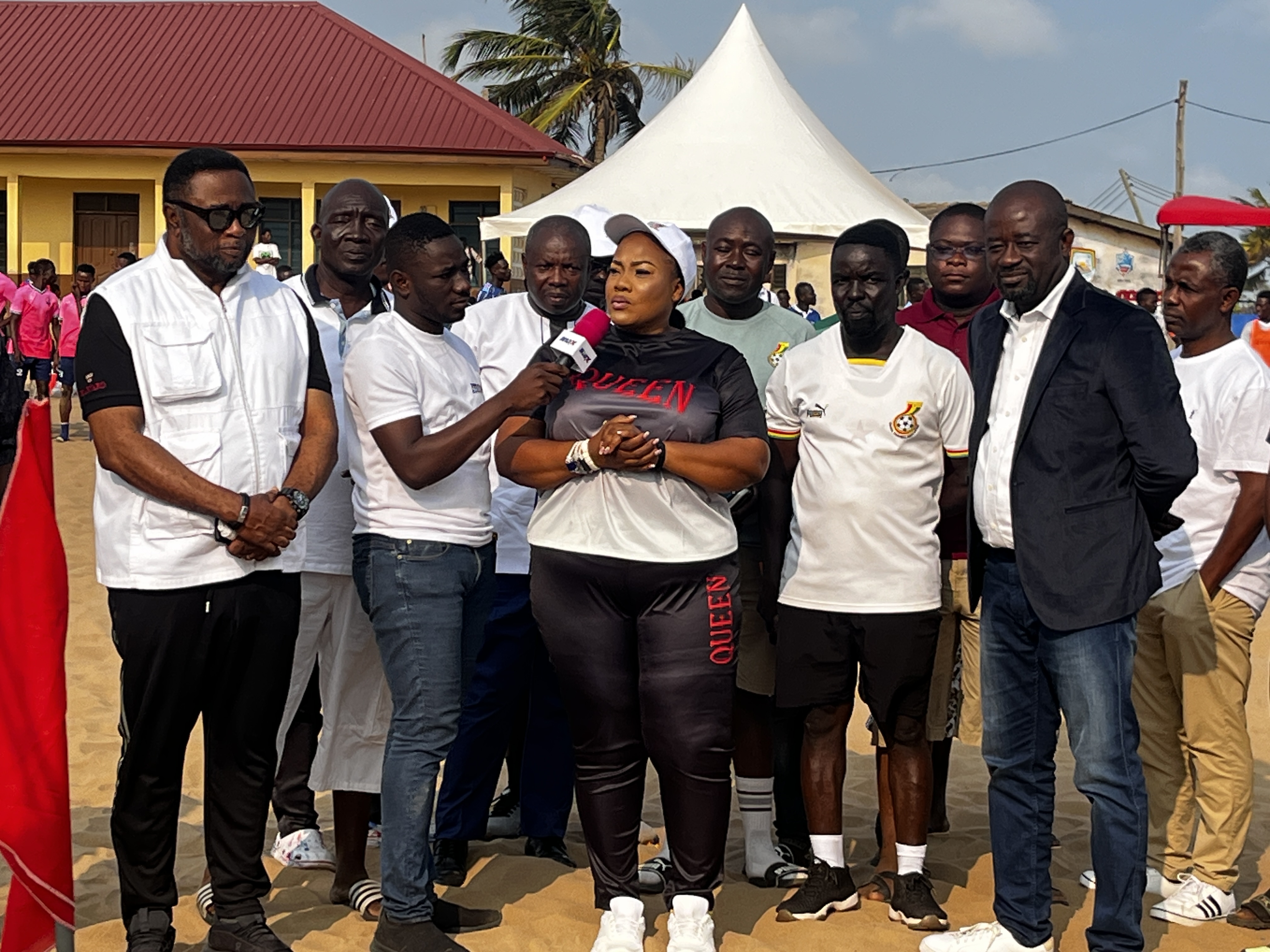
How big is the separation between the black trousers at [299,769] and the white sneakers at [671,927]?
5.18ft

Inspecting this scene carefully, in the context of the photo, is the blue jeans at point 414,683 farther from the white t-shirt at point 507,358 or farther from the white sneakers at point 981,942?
the white sneakers at point 981,942

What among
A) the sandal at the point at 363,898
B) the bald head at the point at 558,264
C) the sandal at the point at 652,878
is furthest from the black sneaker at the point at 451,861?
the bald head at the point at 558,264

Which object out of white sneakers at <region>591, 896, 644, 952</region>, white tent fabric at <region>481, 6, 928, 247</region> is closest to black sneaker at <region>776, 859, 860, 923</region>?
white sneakers at <region>591, 896, 644, 952</region>

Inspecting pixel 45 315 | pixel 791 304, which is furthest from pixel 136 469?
pixel 791 304

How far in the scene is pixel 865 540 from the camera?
461 cm

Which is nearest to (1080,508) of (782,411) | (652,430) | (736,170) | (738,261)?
(782,411)

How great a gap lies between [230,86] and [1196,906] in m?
26.0

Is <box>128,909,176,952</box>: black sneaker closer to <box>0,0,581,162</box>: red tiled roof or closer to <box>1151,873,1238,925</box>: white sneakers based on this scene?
<box>1151,873,1238,925</box>: white sneakers

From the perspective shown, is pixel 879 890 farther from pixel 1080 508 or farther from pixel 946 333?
pixel 946 333

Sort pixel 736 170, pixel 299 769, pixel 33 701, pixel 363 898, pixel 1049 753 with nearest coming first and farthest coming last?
1. pixel 33 701
2. pixel 1049 753
3. pixel 363 898
4. pixel 299 769
5. pixel 736 170

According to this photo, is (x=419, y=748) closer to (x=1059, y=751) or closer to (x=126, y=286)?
(x=126, y=286)

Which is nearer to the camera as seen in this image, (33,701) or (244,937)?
(33,701)

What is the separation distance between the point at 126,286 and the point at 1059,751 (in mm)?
5535

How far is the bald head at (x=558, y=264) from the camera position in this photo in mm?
5297
